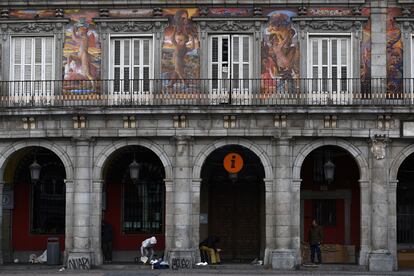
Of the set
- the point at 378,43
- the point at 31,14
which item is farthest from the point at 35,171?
the point at 378,43

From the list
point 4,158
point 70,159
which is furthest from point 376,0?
point 4,158

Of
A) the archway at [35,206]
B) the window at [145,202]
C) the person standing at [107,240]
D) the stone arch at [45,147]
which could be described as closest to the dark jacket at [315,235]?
the window at [145,202]

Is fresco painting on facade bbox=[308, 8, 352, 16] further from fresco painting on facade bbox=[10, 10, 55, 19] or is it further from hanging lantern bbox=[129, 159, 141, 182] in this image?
fresco painting on facade bbox=[10, 10, 55, 19]

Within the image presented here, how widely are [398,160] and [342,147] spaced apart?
1.82m

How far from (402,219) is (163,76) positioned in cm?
971

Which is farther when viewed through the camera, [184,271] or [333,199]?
[333,199]

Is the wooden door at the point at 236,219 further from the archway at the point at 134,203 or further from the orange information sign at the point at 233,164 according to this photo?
the orange information sign at the point at 233,164

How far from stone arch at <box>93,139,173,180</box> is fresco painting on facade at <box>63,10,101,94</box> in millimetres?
2151

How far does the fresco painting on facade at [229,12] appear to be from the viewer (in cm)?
2895

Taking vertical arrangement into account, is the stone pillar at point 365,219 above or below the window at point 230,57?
below

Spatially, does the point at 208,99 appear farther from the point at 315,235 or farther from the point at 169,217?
the point at 315,235

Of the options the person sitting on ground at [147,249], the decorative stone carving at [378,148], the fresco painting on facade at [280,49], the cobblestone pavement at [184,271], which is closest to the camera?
the cobblestone pavement at [184,271]

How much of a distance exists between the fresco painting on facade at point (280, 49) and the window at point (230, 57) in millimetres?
588

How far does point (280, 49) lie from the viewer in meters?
28.8
